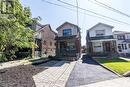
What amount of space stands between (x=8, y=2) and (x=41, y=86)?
17.9 feet

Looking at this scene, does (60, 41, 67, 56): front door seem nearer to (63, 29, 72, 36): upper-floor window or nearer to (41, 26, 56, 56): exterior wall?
(63, 29, 72, 36): upper-floor window

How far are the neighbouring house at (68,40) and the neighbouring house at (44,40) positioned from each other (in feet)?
14.8

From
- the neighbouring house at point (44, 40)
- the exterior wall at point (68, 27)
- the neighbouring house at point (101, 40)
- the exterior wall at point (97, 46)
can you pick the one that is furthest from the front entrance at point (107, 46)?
the neighbouring house at point (44, 40)

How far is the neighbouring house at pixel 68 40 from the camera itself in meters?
35.2

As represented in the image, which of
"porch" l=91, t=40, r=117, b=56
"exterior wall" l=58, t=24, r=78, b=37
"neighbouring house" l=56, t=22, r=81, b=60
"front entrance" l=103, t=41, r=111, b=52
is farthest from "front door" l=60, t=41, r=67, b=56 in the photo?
"front entrance" l=103, t=41, r=111, b=52

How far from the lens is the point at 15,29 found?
9539 mm

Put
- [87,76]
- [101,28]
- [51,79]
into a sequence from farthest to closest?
[101,28] < [87,76] < [51,79]

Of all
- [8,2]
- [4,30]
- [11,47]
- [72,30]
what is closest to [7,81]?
[11,47]

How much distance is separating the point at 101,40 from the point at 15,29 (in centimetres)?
2934

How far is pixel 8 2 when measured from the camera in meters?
9.76

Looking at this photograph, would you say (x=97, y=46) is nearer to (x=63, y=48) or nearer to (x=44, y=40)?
(x=63, y=48)

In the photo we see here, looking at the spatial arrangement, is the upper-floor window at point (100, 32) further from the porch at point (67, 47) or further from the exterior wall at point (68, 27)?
the porch at point (67, 47)

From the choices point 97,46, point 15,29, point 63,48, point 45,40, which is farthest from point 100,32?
point 15,29

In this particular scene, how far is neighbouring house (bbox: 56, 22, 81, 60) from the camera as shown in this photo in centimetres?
3524
